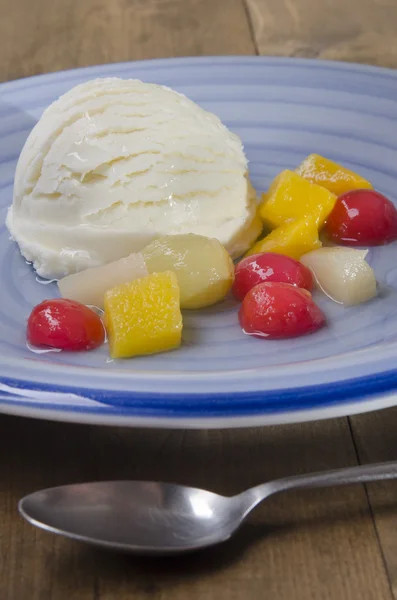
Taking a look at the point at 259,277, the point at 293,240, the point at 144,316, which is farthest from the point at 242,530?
the point at 293,240

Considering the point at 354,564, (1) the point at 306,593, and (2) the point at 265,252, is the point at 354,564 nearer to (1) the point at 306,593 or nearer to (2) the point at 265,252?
(1) the point at 306,593

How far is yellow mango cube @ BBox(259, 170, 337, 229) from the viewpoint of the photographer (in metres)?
1.52

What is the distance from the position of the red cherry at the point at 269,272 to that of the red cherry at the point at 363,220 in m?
0.17

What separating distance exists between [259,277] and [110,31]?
1.56 meters

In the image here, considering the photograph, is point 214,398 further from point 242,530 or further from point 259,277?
point 259,277

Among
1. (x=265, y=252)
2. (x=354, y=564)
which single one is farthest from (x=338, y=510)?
(x=265, y=252)

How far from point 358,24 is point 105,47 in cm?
76

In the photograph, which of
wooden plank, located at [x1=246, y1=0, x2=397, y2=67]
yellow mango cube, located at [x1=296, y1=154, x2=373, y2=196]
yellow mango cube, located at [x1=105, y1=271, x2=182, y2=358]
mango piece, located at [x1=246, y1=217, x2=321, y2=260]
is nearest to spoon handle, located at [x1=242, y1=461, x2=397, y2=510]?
yellow mango cube, located at [x1=105, y1=271, x2=182, y2=358]

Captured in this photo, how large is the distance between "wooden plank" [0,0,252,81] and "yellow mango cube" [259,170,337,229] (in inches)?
40.9

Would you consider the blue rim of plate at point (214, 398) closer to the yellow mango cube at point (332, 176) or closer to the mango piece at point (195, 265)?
the mango piece at point (195, 265)

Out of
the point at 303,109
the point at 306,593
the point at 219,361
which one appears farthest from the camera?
the point at 303,109

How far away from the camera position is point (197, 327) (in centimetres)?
129

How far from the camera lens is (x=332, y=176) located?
5.32 feet

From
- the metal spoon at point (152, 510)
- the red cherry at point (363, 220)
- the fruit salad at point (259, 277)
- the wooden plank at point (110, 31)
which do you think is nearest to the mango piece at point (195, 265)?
the fruit salad at point (259, 277)
